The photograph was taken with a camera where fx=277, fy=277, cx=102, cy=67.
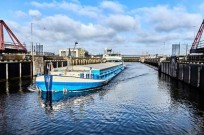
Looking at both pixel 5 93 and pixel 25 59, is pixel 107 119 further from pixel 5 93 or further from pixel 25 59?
pixel 25 59

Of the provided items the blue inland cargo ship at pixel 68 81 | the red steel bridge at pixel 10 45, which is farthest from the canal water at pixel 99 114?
the red steel bridge at pixel 10 45

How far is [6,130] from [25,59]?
53831mm

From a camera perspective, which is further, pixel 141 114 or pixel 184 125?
pixel 141 114

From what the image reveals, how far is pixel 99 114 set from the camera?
100 ft

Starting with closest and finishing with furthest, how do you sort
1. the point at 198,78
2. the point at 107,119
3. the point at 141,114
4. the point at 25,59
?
the point at 107,119 → the point at 141,114 → the point at 198,78 → the point at 25,59

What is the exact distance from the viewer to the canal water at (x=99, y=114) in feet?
81.1

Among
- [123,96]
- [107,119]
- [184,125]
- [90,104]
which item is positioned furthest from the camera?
[123,96]

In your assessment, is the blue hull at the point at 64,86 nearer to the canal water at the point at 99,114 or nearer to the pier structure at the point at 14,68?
the canal water at the point at 99,114

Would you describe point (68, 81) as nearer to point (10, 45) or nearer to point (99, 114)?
point (99, 114)

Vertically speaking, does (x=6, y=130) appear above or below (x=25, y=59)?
below

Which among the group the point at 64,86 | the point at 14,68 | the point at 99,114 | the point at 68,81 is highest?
the point at 14,68

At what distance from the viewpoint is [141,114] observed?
30.6m

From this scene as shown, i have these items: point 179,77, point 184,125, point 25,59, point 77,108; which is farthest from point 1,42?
point 184,125

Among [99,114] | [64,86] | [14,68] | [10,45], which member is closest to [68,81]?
[64,86]
